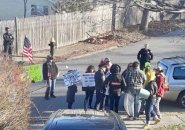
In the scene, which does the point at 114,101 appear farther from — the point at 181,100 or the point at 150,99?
the point at 181,100

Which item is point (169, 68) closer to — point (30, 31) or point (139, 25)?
point (30, 31)

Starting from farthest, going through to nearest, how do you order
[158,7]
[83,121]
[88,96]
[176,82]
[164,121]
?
[176,82] < [88,96] < [164,121] < [83,121] < [158,7]

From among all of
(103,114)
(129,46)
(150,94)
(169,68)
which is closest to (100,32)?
(129,46)

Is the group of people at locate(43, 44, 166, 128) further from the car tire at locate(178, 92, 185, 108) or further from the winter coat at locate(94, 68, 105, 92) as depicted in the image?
the car tire at locate(178, 92, 185, 108)

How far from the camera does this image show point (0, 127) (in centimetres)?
1245

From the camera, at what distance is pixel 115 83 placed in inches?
645

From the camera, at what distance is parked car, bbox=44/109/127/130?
31.4ft

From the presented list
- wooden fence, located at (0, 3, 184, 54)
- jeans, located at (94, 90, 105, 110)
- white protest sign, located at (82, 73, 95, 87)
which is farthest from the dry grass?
wooden fence, located at (0, 3, 184, 54)

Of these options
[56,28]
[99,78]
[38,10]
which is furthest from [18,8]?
[99,78]

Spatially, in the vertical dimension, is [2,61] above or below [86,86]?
above

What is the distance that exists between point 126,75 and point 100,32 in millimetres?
19923

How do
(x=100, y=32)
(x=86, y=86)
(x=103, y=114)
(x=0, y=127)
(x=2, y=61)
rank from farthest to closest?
1. (x=100, y=32)
2. (x=86, y=86)
3. (x=2, y=61)
4. (x=0, y=127)
5. (x=103, y=114)

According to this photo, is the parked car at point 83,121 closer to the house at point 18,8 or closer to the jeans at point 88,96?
the jeans at point 88,96

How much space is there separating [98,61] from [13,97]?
1597cm
